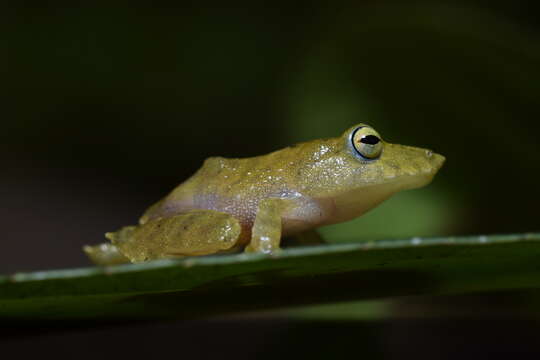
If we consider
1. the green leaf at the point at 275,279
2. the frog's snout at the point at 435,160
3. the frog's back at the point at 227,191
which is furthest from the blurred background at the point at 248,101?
the green leaf at the point at 275,279

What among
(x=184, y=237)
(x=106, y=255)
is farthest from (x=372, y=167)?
(x=106, y=255)

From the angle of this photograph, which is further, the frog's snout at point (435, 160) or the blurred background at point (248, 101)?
the blurred background at point (248, 101)

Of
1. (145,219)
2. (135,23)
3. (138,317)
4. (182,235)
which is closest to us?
(138,317)

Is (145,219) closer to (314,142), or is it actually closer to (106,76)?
(314,142)

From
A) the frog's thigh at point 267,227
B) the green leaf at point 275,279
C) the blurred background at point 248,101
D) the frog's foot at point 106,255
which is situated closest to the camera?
the green leaf at point 275,279

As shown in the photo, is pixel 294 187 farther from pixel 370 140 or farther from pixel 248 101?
pixel 248 101

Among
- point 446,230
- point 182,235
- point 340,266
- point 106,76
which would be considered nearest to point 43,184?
point 106,76

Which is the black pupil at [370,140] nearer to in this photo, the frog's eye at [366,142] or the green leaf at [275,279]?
the frog's eye at [366,142]
